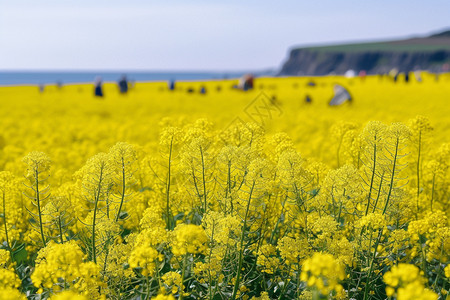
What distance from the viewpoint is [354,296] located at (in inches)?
120

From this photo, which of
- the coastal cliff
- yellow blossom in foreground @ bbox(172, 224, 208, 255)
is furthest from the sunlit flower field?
the coastal cliff

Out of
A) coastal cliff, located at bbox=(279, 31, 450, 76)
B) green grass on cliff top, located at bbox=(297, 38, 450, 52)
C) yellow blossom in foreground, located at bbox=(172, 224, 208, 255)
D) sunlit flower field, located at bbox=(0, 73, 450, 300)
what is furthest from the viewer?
green grass on cliff top, located at bbox=(297, 38, 450, 52)

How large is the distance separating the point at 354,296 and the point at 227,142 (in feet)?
5.30

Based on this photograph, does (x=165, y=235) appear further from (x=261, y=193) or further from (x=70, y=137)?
(x=70, y=137)

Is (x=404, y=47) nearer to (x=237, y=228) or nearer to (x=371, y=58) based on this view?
(x=371, y=58)

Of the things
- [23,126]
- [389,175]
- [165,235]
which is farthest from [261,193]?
[23,126]

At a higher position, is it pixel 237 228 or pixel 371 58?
pixel 371 58

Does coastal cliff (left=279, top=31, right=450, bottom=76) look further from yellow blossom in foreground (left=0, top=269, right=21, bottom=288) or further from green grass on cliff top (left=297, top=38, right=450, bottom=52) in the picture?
yellow blossom in foreground (left=0, top=269, right=21, bottom=288)

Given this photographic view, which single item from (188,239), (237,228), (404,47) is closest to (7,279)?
(188,239)

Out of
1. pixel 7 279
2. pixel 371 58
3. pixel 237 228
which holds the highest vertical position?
pixel 371 58

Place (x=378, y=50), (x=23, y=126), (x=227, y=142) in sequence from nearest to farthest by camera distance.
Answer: (x=227, y=142) < (x=23, y=126) < (x=378, y=50)

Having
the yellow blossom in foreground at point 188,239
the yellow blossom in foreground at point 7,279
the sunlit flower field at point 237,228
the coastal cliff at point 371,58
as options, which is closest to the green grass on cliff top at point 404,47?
the coastal cliff at point 371,58

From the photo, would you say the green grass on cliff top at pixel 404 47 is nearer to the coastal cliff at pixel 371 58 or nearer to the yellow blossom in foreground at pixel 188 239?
the coastal cliff at pixel 371 58

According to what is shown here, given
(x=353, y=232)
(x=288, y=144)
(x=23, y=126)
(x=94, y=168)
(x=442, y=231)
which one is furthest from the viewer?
(x=23, y=126)
